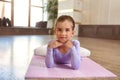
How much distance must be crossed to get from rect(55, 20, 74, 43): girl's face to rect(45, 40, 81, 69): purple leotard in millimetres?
89

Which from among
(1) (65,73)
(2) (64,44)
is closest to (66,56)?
(2) (64,44)

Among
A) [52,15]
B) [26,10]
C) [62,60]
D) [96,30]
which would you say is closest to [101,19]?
[96,30]

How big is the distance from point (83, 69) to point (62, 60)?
7.7 inches

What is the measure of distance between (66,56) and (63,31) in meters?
0.21

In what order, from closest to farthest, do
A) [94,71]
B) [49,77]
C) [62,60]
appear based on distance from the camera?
1. [49,77]
2. [94,71]
3. [62,60]

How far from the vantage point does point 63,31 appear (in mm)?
1355

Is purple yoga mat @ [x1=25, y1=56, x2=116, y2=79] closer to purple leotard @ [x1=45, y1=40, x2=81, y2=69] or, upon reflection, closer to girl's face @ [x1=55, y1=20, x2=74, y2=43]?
purple leotard @ [x1=45, y1=40, x2=81, y2=69]

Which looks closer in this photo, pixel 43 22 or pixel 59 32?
pixel 59 32

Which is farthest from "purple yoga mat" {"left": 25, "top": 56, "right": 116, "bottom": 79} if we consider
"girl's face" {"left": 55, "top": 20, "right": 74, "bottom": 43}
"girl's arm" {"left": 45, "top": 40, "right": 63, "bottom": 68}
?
"girl's face" {"left": 55, "top": 20, "right": 74, "bottom": 43}

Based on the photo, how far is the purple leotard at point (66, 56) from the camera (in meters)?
1.38

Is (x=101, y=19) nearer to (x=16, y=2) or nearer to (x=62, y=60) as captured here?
(x=16, y=2)

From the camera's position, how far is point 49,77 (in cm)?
115

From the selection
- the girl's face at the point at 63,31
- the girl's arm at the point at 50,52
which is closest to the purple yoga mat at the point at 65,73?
the girl's arm at the point at 50,52

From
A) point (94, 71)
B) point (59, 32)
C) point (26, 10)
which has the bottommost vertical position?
point (94, 71)
